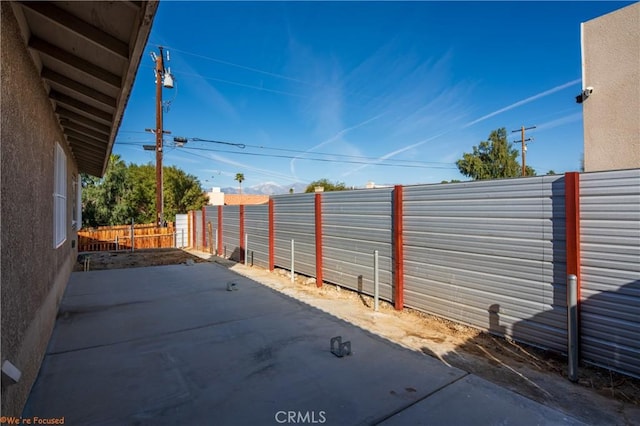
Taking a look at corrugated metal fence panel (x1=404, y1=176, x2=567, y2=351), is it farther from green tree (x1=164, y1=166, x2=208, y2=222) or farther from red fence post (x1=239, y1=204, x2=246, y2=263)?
green tree (x1=164, y1=166, x2=208, y2=222)

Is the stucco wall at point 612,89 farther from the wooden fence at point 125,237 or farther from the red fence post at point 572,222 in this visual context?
the wooden fence at point 125,237

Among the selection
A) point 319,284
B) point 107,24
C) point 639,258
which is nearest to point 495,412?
point 639,258

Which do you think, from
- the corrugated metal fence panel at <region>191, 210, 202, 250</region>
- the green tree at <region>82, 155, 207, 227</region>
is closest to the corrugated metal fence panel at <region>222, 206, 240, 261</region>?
the corrugated metal fence panel at <region>191, 210, 202, 250</region>

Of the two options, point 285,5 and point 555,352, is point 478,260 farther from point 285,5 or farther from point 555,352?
point 285,5

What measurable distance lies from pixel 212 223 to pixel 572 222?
13.4 metres

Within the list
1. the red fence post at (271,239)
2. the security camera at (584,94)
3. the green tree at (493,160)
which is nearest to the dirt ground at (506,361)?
the red fence post at (271,239)

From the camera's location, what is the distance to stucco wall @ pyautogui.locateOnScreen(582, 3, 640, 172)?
564 cm

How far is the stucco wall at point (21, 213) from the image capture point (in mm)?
1993

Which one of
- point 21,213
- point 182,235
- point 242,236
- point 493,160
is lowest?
point 182,235

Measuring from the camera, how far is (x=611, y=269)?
3336 millimetres

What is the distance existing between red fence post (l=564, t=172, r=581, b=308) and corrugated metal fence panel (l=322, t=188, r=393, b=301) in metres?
2.79

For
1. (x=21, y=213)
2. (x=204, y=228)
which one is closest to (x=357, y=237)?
(x=21, y=213)

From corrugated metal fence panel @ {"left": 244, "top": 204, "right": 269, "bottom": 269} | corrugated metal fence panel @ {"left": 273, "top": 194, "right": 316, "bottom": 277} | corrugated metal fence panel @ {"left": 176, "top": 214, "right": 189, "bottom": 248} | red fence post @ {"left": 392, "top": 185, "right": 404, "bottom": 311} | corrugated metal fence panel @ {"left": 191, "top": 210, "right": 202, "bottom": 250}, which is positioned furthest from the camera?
corrugated metal fence panel @ {"left": 176, "top": 214, "right": 189, "bottom": 248}

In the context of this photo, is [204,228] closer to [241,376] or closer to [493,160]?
[241,376]
